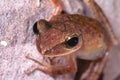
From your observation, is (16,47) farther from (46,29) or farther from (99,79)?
(99,79)

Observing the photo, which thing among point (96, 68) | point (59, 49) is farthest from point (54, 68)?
point (96, 68)

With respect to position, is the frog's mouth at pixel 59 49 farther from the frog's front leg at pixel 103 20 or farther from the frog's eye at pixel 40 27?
the frog's front leg at pixel 103 20

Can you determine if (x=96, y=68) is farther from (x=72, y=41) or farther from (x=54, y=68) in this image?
(x=72, y=41)

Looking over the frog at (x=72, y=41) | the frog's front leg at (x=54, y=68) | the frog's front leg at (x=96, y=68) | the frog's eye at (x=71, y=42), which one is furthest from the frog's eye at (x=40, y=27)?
the frog's front leg at (x=96, y=68)

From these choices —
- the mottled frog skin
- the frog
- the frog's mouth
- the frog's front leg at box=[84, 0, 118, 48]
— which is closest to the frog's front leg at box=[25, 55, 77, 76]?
the frog

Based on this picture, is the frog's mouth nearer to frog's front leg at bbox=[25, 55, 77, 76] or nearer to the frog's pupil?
the frog's pupil

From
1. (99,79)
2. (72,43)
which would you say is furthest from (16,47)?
(99,79)

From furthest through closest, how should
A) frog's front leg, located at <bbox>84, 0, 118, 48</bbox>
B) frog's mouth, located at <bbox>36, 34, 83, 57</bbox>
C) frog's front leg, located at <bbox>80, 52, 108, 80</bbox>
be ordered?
frog's front leg, located at <bbox>80, 52, 108, 80</bbox>, frog's front leg, located at <bbox>84, 0, 118, 48</bbox>, frog's mouth, located at <bbox>36, 34, 83, 57</bbox>
